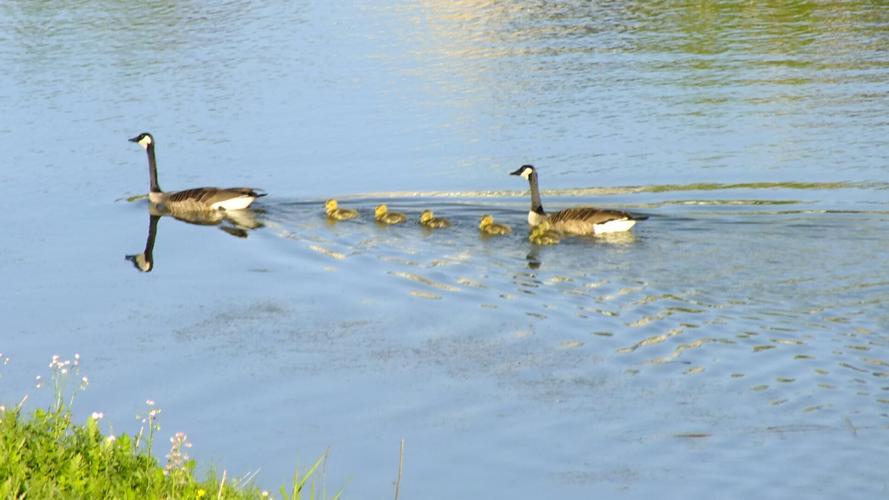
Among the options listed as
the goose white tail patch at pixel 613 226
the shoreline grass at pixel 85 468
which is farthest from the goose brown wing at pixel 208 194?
the shoreline grass at pixel 85 468

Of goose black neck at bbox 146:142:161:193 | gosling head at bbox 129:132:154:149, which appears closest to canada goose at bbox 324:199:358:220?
goose black neck at bbox 146:142:161:193

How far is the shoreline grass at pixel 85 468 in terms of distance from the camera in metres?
8.55

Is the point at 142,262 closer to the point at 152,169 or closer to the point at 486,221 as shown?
the point at 152,169

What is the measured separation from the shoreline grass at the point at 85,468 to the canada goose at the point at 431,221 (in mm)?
10474

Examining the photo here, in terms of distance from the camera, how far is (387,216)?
797 inches

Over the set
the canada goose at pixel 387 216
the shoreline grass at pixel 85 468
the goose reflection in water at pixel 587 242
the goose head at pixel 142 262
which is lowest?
the shoreline grass at pixel 85 468

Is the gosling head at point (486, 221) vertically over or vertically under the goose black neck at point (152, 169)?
under

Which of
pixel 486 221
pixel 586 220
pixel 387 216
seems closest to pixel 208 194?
pixel 387 216

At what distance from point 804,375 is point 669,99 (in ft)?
47.2

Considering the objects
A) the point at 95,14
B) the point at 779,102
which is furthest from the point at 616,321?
the point at 95,14

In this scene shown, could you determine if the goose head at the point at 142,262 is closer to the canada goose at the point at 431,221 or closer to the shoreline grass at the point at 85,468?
the canada goose at the point at 431,221

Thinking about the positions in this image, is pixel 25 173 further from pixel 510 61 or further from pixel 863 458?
pixel 863 458

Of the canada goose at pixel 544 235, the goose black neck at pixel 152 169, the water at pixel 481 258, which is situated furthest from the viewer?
the goose black neck at pixel 152 169

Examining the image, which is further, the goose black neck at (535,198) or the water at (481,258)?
the goose black neck at (535,198)
